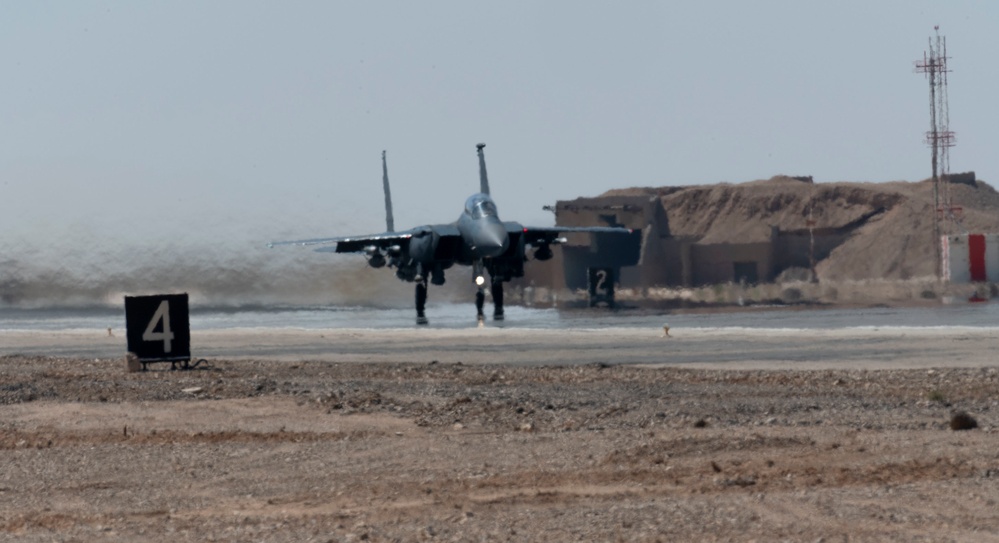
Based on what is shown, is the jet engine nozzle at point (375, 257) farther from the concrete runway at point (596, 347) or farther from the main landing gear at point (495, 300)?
the concrete runway at point (596, 347)

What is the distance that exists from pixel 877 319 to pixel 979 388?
1906 cm

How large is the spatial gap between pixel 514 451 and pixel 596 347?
14805 mm

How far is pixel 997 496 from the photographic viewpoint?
9062 millimetres

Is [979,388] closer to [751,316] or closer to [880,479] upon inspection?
[880,479]

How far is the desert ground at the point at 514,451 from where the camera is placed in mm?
8703

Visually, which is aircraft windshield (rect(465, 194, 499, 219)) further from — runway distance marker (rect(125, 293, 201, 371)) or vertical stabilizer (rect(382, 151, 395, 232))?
runway distance marker (rect(125, 293, 201, 371))

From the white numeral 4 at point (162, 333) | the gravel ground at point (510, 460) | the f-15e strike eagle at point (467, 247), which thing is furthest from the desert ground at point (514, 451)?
the f-15e strike eagle at point (467, 247)

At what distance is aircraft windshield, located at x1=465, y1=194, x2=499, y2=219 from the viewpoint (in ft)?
125

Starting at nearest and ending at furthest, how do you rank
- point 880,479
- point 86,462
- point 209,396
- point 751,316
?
point 880,479
point 86,462
point 209,396
point 751,316

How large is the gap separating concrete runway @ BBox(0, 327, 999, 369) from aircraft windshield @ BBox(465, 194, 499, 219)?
513 cm

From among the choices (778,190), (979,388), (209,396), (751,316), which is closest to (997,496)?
(979,388)

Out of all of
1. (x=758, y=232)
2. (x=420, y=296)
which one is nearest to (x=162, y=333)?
(x=420, y=296)

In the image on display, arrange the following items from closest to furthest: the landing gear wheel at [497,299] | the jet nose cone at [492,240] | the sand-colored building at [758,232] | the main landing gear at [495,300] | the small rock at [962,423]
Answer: the small rock at [962,423] → the jet nose cone at [492,240] → the main landing gear at [495,300] → the landing gear wheel at [497,299] → the sand-colored building at [758,232]

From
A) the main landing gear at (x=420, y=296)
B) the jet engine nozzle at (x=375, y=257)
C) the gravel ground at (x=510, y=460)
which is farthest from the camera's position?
the jet engine nozzle at (x=375, y=257)
